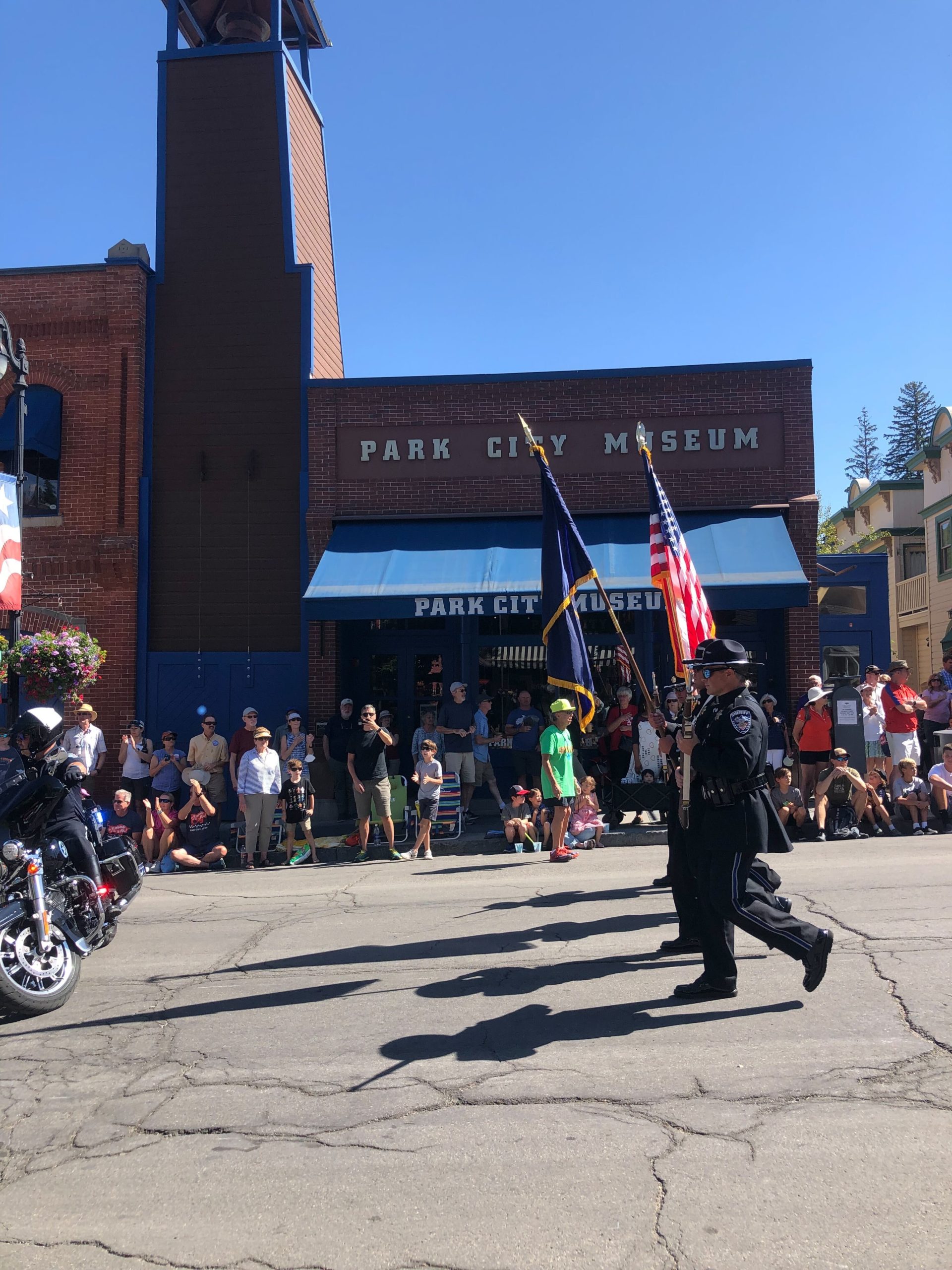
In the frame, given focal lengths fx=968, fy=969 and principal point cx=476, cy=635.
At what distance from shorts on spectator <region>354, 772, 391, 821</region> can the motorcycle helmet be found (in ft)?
18.2

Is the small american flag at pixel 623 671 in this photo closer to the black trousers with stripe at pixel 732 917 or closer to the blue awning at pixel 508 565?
the blue awning at pixel 508 565

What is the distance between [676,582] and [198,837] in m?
7.27

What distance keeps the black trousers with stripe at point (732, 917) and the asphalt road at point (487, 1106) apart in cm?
28

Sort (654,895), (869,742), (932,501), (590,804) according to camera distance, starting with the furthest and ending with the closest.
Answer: (932,501), (869,742), (590,804), (654,895)

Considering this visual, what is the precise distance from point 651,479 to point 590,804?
15.4 feet

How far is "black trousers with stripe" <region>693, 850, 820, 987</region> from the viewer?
5.21 metres

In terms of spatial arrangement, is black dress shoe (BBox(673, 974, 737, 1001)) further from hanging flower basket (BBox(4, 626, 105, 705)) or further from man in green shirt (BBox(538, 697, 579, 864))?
hanging flower basket (BBox(4, 626, 105, 705))

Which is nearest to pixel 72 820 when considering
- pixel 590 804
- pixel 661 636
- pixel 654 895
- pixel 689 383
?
pixel 654 895

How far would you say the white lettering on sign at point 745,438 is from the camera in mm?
15383

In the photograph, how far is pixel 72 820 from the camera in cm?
650

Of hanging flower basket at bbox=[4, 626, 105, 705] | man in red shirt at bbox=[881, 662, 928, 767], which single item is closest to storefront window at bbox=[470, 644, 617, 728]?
man in red shirt at bbox=[881, 662, 928, 767]

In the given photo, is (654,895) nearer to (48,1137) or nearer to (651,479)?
(651,479)

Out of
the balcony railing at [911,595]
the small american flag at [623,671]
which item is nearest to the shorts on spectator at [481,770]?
the small american flag at [623,671]

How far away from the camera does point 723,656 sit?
5695 mm
